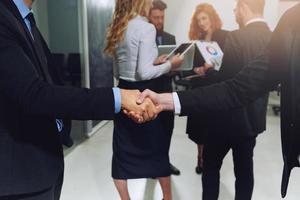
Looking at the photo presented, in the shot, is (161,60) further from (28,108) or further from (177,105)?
(28,108)

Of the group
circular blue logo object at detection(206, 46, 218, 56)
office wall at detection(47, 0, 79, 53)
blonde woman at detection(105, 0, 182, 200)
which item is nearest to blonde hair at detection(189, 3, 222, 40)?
circular blue logo object at detection(206, 46, 218, 56)

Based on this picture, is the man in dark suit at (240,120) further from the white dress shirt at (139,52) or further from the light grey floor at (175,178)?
the light grey floor at (175,178)

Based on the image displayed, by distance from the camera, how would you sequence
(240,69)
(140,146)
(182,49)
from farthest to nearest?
(182,49) → (140,146) → (240,69)

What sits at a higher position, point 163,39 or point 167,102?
point 163,39

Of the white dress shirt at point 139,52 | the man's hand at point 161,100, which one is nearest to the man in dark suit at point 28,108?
the man's hand at point 161,100

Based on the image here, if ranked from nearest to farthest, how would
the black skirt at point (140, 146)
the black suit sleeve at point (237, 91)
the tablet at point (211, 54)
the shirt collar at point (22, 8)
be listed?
the shirt collar at point (22, 8)
the black suit sleeve at point (237, 91)
the black skirt at point (140, 146)
the tablet at point (211, 54)

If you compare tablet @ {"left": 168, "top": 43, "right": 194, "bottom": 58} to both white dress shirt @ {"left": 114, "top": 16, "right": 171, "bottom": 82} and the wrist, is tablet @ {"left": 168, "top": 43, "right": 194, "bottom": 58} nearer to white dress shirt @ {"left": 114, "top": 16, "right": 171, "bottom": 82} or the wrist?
white dress shirt @ {"left": 114, "top": 16, "right": 171, "bottom": 82}

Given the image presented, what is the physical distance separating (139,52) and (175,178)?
130 centimetres

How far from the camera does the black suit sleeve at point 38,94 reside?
0.94 meters

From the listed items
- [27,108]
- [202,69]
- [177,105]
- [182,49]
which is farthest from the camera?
[202,69]

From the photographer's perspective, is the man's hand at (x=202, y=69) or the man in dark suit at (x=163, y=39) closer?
the man in dark suit at (x=163, y=39)

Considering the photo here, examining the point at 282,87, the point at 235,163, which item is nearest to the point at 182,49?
the point at 235,163

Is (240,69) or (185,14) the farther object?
(185,14)

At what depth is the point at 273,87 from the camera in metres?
1.41
